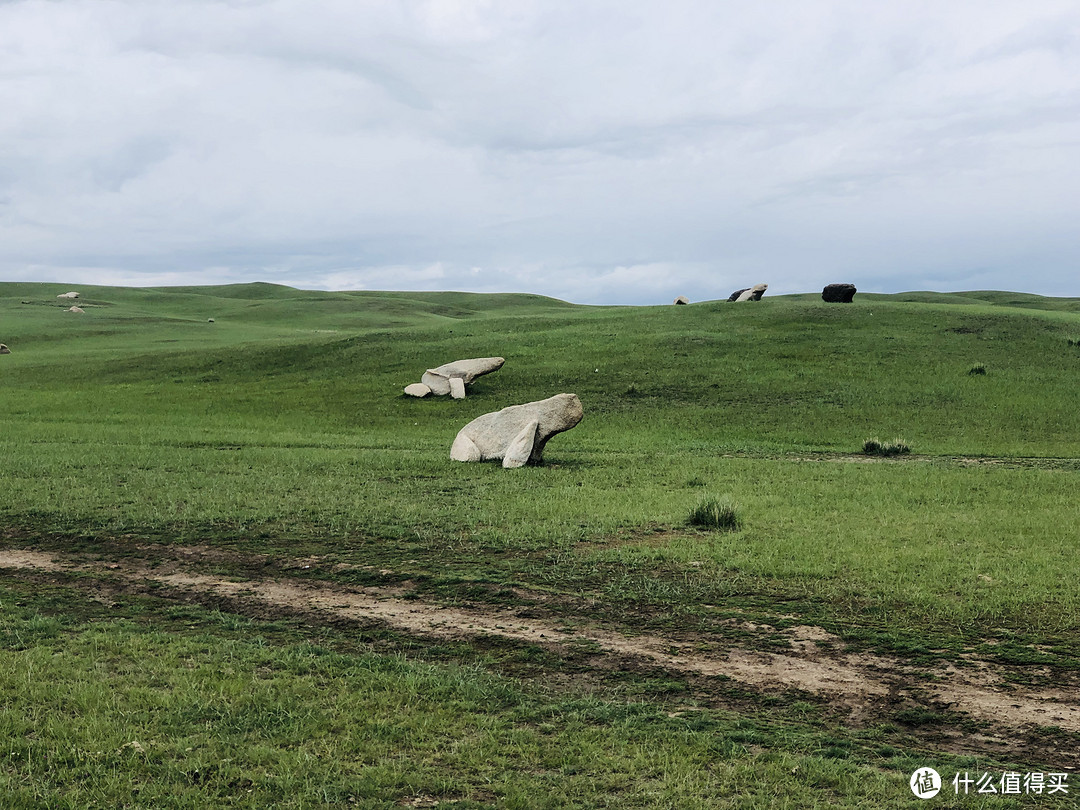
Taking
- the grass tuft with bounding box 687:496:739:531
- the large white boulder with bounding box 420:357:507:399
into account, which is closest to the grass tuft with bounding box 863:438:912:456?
the grass tuft with bounding box 687:496:739:531

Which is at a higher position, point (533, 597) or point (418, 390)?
point (418, 390)

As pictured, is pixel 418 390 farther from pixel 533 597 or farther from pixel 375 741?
pixel 375 741

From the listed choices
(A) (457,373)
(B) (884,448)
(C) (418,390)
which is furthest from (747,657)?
(A) (457,373)

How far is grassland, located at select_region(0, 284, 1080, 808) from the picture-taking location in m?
5.57

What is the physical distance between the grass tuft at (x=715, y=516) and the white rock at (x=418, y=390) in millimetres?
21277

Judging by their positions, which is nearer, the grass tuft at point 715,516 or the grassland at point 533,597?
the grassland at point 533,597

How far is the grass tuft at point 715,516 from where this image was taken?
13461 mm

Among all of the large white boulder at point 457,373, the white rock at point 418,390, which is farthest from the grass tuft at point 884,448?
the white rock at point 418,390

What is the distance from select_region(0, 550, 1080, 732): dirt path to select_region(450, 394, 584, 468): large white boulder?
33.5 feet

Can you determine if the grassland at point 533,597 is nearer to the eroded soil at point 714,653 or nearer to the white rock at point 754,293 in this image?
the eroded soil at point 714,653

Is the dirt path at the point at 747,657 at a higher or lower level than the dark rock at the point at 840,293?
lower

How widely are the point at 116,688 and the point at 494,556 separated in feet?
18.6

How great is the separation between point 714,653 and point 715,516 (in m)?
5.64

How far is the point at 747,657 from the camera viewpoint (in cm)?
787
